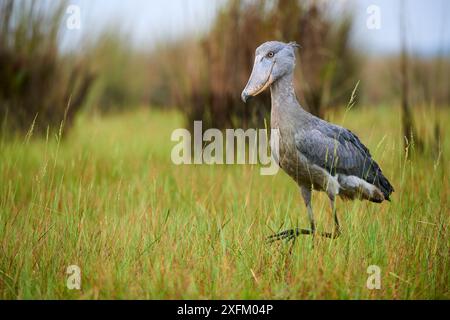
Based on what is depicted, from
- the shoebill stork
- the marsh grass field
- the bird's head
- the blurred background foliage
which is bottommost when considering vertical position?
the marsh grass field

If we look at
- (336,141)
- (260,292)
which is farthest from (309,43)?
(260,292)

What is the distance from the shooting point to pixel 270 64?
2730 millimetres

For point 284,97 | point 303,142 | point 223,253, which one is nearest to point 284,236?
point 223,253

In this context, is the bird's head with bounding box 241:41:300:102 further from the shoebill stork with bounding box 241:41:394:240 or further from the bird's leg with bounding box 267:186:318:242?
the bird's leg with bounding box 267:186:318:242

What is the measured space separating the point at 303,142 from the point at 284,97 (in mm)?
232

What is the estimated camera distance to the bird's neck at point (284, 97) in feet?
9.04

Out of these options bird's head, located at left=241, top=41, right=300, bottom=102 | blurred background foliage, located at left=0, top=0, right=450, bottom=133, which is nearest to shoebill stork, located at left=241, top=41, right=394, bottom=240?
bird's head, located at left=241, top=41, right=300, bottom=102

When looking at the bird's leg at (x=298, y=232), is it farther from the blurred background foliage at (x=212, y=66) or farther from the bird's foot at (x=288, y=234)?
the blurred background foliage at (x=212, y=66)

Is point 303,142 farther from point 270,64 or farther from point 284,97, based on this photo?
point 270,64

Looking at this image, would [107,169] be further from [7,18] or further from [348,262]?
[348,262]

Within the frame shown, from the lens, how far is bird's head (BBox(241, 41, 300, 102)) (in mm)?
2703

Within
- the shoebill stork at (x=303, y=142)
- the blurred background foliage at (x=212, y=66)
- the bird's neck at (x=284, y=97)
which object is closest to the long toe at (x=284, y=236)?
the shoebill stork at (x=303, y=142)

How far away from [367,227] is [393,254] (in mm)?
254

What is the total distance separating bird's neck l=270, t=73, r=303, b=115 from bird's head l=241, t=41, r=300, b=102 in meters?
0.03
